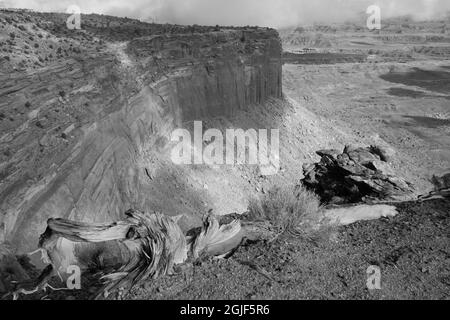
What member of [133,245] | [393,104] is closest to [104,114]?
[133,245]

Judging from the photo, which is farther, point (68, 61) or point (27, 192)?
point (68, 61)

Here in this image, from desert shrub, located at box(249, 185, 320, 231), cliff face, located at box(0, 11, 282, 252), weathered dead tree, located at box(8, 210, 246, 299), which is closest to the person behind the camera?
weathered dead tree, located at box(8, 210, 246, 299)

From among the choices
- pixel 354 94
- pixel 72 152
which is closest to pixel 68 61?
pixel 72 152

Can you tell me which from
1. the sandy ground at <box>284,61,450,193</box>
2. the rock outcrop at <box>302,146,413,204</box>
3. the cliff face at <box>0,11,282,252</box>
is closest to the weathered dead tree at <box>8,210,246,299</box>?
the cliff face at <box>0,11,282,252</box>

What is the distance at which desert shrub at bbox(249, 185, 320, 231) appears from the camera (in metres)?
7.68

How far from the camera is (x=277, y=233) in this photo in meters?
7.51

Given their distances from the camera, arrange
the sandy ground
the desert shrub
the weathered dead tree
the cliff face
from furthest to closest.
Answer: the sandy ground < the cliff face < the desert shrub < the weathered dead tree

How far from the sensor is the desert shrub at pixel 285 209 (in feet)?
25.2

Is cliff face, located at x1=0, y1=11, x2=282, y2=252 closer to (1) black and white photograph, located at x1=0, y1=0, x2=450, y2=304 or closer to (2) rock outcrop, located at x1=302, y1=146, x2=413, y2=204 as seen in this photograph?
(1) black and white photograph, located at x1=0, y1=0, x2=450, y2=304

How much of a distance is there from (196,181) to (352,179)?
832 cm

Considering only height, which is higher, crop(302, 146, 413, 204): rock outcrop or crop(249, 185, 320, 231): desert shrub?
crop(249, 185, 320, 231): desert shrub

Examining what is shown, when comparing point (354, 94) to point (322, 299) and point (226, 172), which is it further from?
point (322, 299)

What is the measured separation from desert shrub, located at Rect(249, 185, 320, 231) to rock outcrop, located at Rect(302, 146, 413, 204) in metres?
5.73
